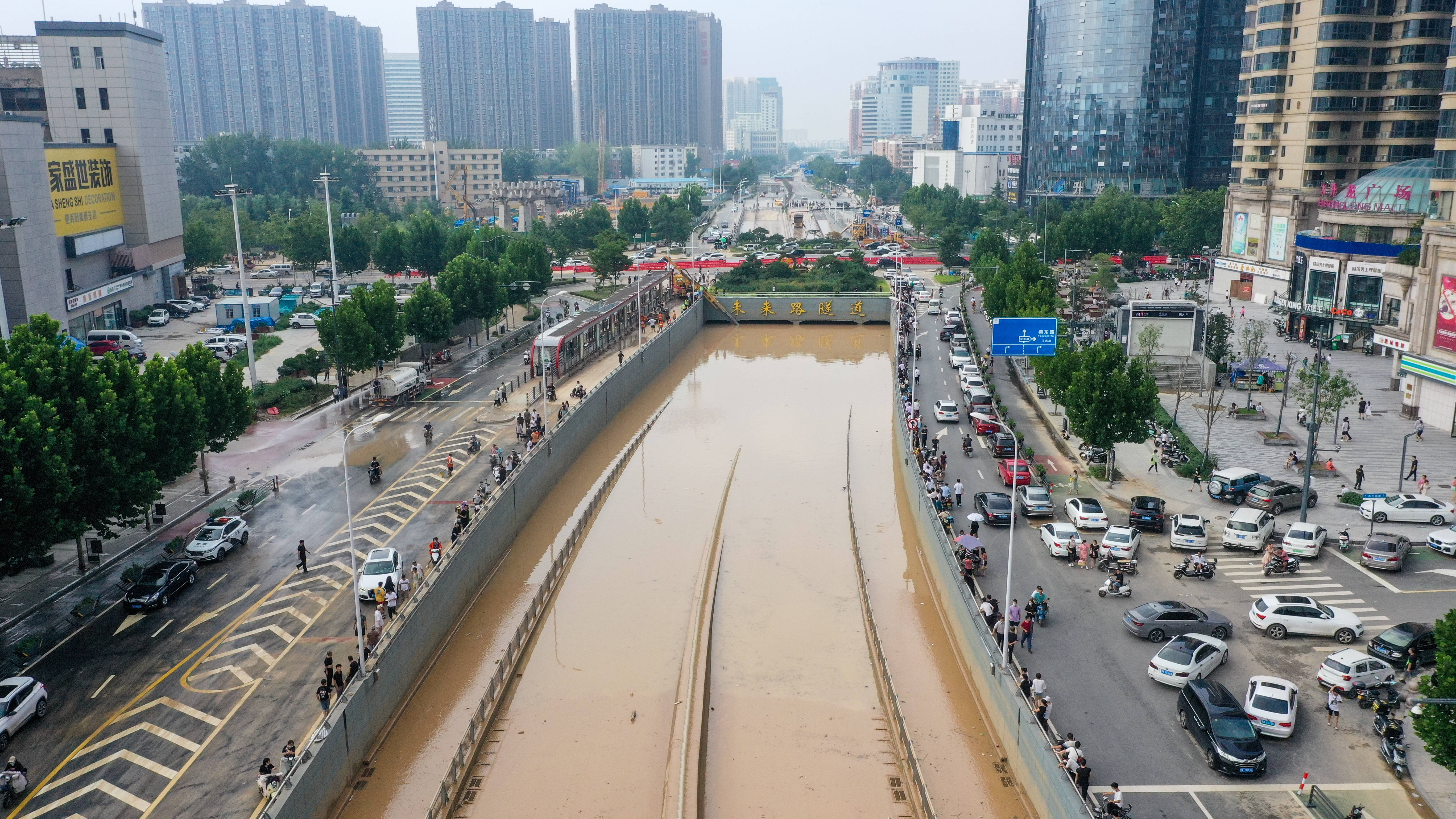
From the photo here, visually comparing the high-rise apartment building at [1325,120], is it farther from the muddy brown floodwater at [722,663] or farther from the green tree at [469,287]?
the green tree at [469,287]

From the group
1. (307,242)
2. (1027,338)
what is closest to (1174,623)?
(1027,338)

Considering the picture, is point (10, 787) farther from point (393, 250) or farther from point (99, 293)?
point (393, 250)

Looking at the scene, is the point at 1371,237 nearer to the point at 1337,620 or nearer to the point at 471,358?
the point at 1337,620

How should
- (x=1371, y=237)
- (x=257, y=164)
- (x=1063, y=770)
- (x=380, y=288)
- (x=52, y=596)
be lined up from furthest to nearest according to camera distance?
(x=257, y=164), (x=1371, y=237), (x=380, y=288), (x=52, y=596), (x=1063, y=770)

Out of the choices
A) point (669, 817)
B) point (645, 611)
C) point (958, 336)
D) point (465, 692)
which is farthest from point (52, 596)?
point (958, 336)

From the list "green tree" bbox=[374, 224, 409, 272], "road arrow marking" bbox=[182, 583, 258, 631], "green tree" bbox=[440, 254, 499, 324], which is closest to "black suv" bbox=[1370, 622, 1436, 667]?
"road arrow marking" bbox=[182, 583, 258, 631]

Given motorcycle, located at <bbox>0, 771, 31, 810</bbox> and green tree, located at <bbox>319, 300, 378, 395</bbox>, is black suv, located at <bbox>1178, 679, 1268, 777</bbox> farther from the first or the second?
green tree, located at <bbox>319, 300, 378, 395</bbox>

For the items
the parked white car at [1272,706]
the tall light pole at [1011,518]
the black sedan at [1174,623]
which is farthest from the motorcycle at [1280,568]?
the parked white car at [1272,706]
